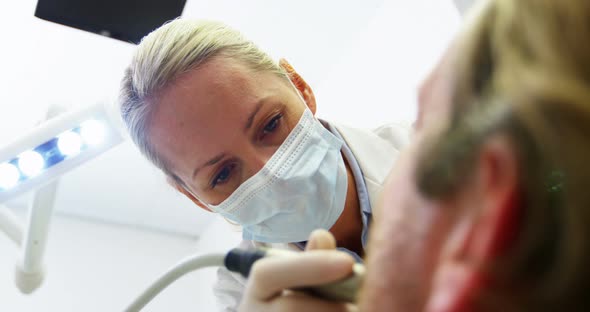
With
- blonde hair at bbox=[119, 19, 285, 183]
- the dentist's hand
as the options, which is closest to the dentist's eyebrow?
blonde hair at bbox=[119, 19, 285, 183]

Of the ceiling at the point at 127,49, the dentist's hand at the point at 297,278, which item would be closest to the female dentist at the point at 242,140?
the dentist's hand at the point at 297,278

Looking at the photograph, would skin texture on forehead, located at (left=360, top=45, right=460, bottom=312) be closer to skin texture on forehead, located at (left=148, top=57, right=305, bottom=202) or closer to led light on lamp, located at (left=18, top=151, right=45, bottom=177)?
skin texture on forehead, located at (left=148, top=57, right=305, bottom=202)

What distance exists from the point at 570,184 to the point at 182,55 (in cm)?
89

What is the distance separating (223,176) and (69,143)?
1.01 feet

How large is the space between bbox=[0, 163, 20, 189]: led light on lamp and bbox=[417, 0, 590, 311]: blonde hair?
2.99 ft

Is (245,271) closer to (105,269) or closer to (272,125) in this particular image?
(272,125)

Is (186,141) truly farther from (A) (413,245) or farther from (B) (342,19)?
(B) (342,19)

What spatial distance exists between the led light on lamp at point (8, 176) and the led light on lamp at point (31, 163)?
0.01 m

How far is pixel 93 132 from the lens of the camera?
108 cm

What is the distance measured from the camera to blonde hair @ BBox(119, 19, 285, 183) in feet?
3.65

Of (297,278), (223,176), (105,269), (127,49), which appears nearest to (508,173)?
(297,278)

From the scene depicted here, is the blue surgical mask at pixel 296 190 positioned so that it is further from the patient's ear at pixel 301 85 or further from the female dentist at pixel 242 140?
the patient's ear at pixel 301 85

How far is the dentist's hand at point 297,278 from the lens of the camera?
22.2 inches

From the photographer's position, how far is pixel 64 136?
1065 millimetres
